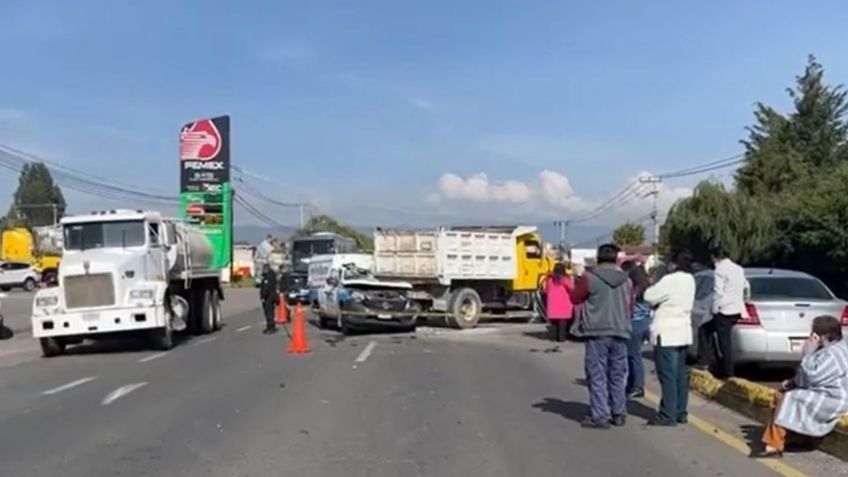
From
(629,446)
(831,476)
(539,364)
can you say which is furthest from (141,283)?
(831,476)

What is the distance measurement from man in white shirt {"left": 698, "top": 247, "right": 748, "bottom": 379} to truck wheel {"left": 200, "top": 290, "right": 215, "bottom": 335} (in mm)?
16823

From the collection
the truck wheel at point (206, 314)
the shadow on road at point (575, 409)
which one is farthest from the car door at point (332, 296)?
the shadow on road at point (575, 409)

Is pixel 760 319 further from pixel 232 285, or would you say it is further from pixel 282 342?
pixel 232 285

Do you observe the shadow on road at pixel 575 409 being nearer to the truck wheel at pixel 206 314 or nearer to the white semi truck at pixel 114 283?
the white semi truck at pixel 114 283

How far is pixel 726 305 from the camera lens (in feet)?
44.8

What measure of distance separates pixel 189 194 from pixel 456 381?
46.4 m

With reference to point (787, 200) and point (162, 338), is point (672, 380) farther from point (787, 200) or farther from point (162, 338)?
point (787, 200)

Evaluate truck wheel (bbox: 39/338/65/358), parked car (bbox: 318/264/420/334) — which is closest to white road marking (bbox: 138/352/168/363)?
truck wheel (bbox: 39/338/65/358)

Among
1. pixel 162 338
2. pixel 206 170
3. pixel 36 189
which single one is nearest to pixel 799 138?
pixel 206 170

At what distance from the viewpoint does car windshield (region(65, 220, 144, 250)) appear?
22.7 m

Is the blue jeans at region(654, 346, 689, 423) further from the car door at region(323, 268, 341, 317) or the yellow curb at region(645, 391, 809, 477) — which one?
the car door at region(323, 268, 341, 317)

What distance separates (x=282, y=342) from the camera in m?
23.5

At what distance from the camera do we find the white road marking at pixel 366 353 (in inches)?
725

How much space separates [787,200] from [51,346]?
2835 cm
